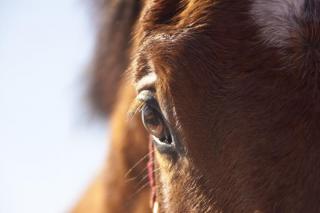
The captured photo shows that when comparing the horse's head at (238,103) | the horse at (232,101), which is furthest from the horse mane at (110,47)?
the horse's head at (238,103)

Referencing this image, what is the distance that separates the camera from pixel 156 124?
1438mm

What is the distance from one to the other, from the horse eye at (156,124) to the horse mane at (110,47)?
700mm

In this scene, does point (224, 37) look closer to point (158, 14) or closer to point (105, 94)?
point (158, 14)

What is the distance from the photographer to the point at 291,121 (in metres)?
1.21

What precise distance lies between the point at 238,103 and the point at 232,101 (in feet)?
0.05

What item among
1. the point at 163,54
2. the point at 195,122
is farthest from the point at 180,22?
the point at 195,122

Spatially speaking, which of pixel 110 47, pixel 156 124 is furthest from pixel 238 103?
pixel 110 47

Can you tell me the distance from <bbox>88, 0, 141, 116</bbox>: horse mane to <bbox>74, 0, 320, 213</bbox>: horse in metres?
0.61

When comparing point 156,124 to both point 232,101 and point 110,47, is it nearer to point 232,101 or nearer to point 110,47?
point 232,101

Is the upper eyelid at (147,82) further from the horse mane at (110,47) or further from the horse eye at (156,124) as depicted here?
the horse mane at (110,47)

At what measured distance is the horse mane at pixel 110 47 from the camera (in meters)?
2.15

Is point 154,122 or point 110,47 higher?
point 154,122

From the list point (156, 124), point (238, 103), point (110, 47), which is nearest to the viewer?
point (238, 103)

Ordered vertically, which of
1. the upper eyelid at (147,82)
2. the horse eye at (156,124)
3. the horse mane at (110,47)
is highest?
the upper eyelid at (147,82)
